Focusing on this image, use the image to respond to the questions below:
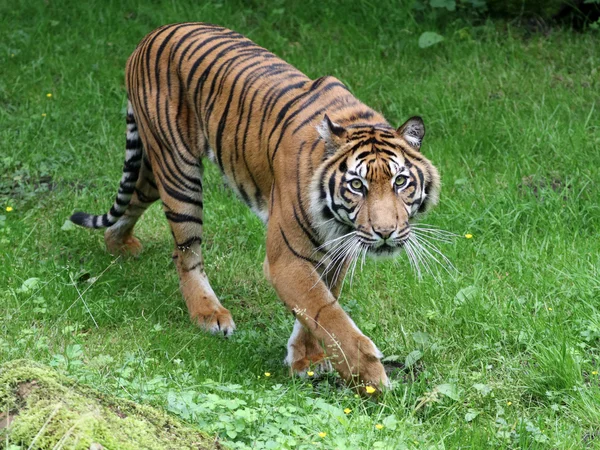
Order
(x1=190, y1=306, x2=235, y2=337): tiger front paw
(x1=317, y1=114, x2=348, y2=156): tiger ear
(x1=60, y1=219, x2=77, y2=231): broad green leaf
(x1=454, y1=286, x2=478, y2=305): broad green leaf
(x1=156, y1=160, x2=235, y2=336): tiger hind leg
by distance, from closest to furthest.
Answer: (x1=317, y1=114, x2=348, y2=156): tiger ear < (x1=454, y1=286, x2=478, y2=305): broad green leaf < (x1=190, y1=306, x2=235, y2=337): tiger front paw < (x1=156, y1=160, x2=235, y2=336): tiger hind leg < (x1=60, y1=219, x2=77, y2=231): broad green leaf

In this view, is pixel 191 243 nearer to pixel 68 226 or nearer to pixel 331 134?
pixel 68 226

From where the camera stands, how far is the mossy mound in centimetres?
243

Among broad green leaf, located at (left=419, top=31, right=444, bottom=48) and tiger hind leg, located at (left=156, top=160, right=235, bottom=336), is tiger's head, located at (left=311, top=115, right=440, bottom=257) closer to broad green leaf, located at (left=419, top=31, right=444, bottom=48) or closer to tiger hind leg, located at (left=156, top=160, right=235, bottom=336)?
tiger hind leg, located at (left=156, top=160, right=235, bottom=336)

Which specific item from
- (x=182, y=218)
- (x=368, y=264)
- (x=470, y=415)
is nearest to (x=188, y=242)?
(x=182, y=218)

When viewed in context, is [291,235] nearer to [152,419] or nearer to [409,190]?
[409,190]

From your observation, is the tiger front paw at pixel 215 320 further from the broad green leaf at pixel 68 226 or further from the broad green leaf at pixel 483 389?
the broad green leaf at pixel 483 389

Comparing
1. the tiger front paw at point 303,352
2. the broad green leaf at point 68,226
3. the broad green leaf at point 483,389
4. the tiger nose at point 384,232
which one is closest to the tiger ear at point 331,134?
the tiger nose at point 384,232

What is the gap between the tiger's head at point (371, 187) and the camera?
3.76 meters

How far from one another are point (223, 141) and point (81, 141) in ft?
8.59

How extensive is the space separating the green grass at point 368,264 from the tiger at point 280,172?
224 millimetres

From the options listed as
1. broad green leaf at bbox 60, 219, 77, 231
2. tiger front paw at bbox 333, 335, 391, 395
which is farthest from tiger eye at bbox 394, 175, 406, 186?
broad green leaf at bbox 60, 219, 77, 231

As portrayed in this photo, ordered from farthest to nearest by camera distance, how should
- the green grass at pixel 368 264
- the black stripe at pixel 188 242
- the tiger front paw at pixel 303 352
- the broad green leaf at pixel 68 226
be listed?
the broad green leaf at pixel 68 226
the black stripe at pixel 188 242
the tiger front paw at pixel 303 352
the green grass at pixel 368 264

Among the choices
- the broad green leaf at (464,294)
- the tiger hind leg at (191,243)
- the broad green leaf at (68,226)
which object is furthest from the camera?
the broad green leaf at (68,226)

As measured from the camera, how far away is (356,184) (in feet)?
12.5
